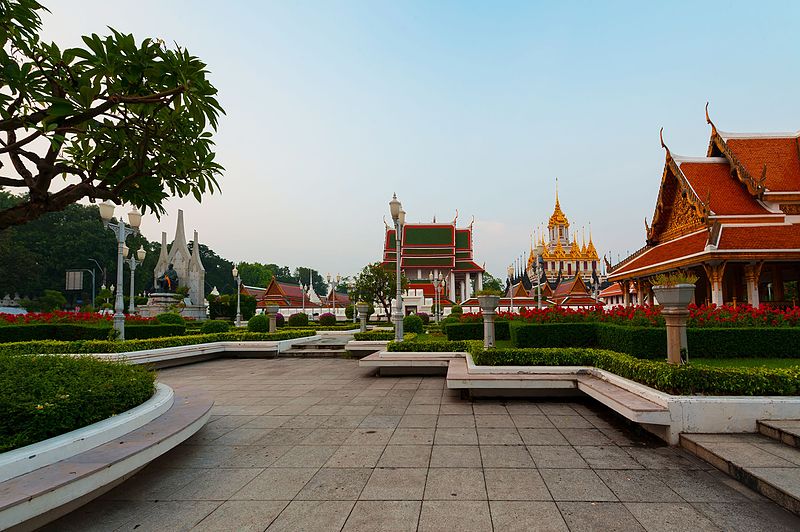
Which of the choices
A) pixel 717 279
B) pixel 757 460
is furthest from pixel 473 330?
pixel 717 279

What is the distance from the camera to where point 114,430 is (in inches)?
152

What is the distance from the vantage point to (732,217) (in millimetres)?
16953

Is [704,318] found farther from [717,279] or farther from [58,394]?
[58,394]

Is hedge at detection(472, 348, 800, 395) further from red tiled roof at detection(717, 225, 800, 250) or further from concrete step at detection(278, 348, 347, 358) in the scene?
red tiled roof at detection(717, 225, 800, 250)

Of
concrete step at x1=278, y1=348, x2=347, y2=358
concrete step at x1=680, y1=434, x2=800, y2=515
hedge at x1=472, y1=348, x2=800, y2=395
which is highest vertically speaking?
hedge at x1=472, y1=348, x2=800, y2=395

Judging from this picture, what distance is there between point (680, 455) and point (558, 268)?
73.6 metres

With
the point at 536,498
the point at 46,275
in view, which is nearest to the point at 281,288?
the point at 46,275

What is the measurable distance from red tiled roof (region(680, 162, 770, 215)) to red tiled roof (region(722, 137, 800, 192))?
698 millimetres

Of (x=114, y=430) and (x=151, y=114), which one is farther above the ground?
(x=151, y=114)

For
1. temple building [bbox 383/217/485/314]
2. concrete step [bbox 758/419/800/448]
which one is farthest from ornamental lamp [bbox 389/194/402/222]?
temple building [bbox 383/217/485/314]

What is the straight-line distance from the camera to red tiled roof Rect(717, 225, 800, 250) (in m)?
15.3

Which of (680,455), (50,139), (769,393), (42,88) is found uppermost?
(42,88)

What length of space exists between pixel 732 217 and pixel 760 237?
5.13ft

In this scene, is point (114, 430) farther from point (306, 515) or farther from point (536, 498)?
point (536, 498)
